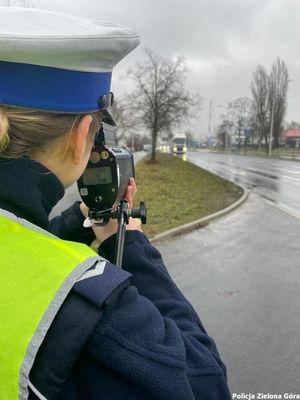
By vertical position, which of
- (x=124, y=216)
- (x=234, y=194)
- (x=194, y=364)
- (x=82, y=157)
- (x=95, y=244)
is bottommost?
(x=234, y=194)

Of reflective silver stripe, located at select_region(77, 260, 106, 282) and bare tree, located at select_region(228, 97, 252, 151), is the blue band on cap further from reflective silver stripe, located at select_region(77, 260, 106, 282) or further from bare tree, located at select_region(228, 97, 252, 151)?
bare tree, located at select_region(228, 97, 252, 151)

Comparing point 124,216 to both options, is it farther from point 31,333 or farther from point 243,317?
point 243,317

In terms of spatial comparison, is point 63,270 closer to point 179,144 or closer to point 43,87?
point 43,87

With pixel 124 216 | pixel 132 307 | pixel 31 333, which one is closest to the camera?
pixel 31 333

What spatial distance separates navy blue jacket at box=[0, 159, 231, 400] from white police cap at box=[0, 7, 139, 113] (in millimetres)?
130

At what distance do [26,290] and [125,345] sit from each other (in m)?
0.19

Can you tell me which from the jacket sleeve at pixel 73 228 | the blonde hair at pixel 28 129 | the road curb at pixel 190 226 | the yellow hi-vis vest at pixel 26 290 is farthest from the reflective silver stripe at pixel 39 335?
the road curb at pixel 190 226

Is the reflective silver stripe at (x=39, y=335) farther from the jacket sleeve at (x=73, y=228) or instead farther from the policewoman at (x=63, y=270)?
the jacket sleeve at (x=73, y=228)

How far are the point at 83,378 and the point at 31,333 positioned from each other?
133 mm

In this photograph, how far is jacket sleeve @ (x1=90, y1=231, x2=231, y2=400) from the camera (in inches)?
28.6

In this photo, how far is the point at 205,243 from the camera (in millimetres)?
6973

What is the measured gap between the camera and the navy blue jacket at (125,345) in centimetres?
72

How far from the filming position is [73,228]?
4.66 feet

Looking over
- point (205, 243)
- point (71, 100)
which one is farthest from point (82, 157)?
point (205, 243)
